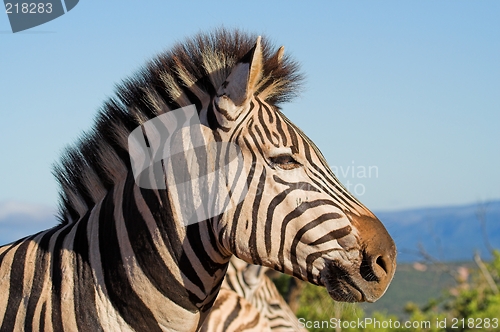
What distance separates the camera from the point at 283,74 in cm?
381

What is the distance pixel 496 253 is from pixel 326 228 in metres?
11.5

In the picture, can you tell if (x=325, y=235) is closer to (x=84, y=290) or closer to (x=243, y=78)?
(x=243, y=78)

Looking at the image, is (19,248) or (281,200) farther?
(19,248)

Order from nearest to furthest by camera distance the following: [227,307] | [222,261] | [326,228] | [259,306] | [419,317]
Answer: [326,228] → [222,261] → [227,307] → [259,306] → [419,317]

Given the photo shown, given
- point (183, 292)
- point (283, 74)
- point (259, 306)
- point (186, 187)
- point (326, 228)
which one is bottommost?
point (259, 306)

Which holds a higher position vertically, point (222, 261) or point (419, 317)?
point (222, 261)

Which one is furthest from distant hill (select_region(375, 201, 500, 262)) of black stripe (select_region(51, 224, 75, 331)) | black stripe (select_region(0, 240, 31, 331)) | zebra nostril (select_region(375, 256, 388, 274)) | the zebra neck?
black stripe (select_region(0, 240, 31, 331))

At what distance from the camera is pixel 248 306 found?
480 centimetres

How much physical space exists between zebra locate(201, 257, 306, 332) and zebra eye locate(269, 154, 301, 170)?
1.77 metres

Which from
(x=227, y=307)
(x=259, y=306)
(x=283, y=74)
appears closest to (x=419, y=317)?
(x=259, y=306)

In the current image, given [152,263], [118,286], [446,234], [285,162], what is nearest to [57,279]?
[118,286]

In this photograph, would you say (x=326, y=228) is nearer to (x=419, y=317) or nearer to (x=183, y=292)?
(x=183, y=292)

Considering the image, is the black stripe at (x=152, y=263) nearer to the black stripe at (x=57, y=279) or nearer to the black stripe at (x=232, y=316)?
the black stripe at (x=57, y=279)

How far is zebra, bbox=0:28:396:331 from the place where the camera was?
3180 mm
